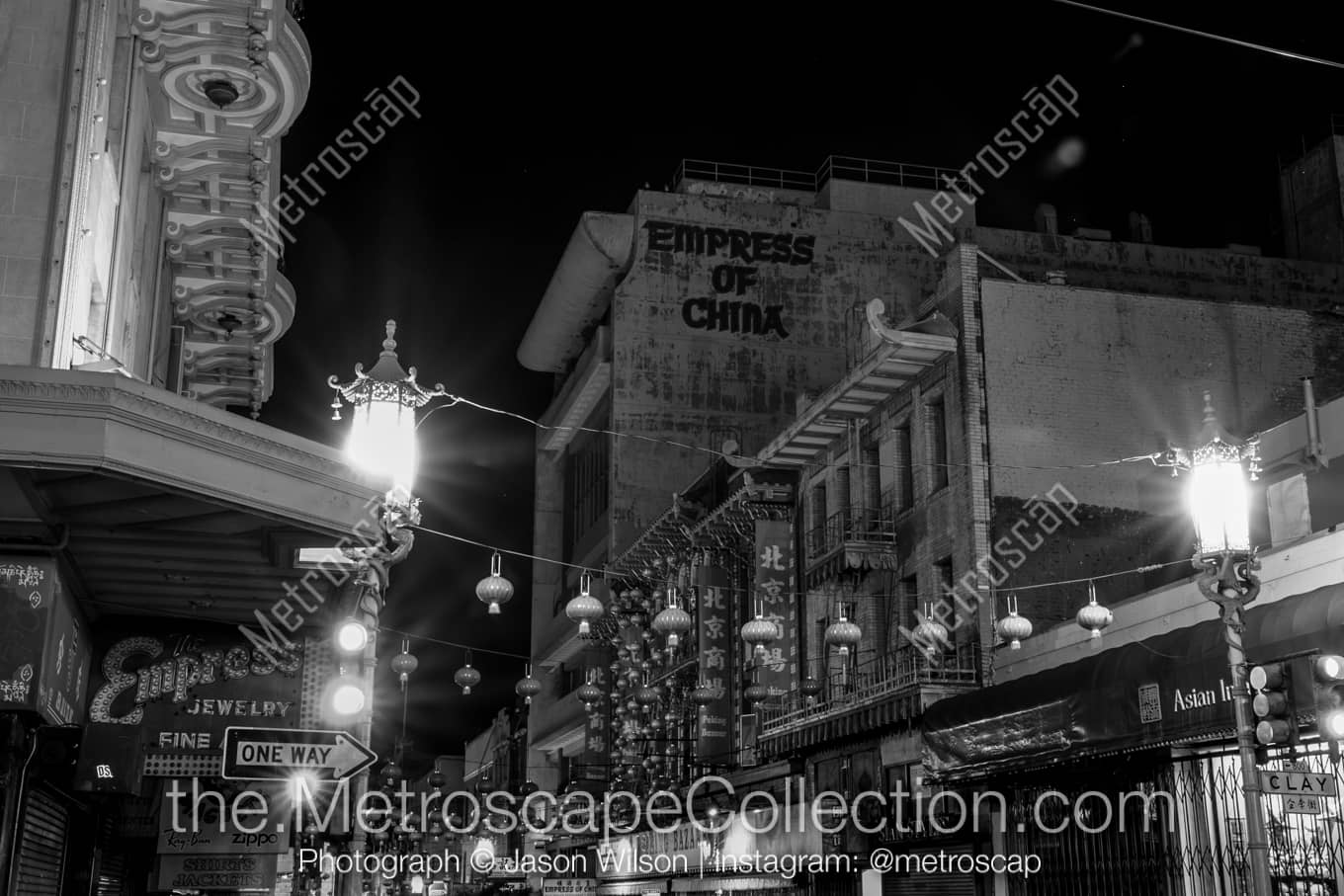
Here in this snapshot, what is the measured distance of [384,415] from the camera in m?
13.5

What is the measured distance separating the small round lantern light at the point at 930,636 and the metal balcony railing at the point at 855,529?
3699mm

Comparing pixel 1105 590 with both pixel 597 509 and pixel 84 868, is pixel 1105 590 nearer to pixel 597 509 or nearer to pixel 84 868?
pixel 84 868

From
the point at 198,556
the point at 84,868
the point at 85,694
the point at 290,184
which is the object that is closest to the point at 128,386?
the point at 198,556

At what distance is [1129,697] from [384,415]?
422 inches

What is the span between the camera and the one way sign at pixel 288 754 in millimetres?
10227

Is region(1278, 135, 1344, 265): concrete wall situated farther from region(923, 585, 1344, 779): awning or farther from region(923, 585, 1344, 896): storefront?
region(923, 585, 1344, 896): storefront

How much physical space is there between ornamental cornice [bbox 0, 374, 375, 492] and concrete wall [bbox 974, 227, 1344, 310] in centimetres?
3373

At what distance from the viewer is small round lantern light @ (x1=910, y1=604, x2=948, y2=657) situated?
86.0 feet

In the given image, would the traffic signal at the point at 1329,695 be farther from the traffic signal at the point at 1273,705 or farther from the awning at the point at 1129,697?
the awning at the point at 1129,697

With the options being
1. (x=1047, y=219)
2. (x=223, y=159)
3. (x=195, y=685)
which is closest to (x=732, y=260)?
(x=1047, y=219)

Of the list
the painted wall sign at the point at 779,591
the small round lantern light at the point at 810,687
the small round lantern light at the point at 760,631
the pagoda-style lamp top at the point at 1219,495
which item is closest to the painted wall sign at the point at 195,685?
the pagoda-style lamp top at the point at 1219,495

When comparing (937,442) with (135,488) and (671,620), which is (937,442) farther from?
(135,488)

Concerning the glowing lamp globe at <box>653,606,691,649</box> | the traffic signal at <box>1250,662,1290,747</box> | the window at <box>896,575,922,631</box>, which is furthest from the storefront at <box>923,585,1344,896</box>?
the window at <box>896,575,922,631</box>

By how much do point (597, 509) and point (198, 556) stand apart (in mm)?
50257
